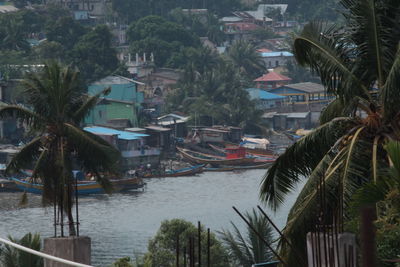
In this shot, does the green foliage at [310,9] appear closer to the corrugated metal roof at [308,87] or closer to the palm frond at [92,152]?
the corrugated metal roof at [308,87]

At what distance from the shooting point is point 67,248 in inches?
259

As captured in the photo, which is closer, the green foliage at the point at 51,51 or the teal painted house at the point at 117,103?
the teal painted house at the point at 117,103

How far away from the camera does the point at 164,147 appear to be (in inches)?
1877

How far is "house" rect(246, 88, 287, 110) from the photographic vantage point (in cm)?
5525

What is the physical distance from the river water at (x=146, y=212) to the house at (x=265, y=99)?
11.0 meters

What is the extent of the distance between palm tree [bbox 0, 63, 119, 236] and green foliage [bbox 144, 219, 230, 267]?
3.73m

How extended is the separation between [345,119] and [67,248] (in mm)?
2067

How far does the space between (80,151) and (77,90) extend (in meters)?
0.84

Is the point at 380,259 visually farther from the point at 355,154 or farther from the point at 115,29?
the point at 115,29

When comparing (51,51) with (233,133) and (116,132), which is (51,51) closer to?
(233,133)

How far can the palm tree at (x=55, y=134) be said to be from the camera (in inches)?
512

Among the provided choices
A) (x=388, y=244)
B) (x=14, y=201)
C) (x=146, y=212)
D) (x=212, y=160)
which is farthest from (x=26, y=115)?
(x=212, y=160)

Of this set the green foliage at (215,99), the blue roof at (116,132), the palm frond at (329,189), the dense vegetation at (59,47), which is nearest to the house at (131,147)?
the blue roof at (116,132)

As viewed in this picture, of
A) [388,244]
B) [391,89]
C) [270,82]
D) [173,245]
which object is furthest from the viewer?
[270,82]
